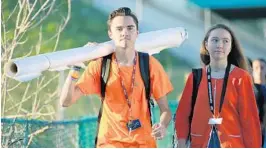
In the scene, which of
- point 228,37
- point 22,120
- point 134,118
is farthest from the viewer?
point 22,120

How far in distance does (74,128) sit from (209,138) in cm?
106

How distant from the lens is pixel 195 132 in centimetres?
319

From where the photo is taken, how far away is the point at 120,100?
10.0ft

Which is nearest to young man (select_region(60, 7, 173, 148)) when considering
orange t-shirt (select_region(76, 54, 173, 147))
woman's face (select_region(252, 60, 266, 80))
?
orange t-shirt (select_region(76, 54, 173, 147))

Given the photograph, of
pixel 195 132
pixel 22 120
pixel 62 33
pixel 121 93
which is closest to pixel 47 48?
pixel 62 33

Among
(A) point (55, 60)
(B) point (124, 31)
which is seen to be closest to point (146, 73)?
(B) point (124, 31)

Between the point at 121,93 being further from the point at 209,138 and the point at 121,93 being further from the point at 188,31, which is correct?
the point at 188,31

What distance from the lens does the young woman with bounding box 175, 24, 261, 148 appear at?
3107 millimetres

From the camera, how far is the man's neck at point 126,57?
3076 millimetres

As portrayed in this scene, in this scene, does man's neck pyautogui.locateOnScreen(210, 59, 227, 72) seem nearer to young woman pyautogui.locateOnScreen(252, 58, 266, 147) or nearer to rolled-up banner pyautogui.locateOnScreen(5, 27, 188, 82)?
young woman pyautogui.locateOnScreen(252, 58, 266, 147)

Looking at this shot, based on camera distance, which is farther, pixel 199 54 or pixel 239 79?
pixel 199 54

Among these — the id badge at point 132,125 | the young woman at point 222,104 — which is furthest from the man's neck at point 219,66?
the id badge at point 132,125

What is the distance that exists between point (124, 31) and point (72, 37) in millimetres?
663

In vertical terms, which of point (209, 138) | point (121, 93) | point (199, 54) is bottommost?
point (209, 138)
